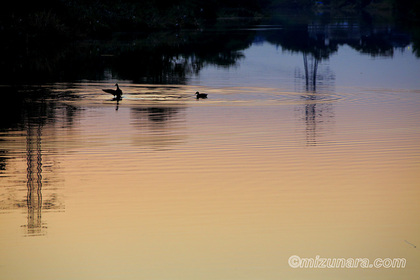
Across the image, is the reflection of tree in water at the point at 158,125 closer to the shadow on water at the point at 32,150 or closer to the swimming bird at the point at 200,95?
the shadow on water at the point at 32,150

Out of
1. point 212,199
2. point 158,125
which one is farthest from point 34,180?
point 158,125

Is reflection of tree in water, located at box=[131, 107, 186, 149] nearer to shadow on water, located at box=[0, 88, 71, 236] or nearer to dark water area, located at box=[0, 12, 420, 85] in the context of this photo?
shadow on water, located at box=[0, 88, 71, 236]

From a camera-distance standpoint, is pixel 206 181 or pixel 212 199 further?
pixel 206 181

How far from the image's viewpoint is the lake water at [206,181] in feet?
30.2

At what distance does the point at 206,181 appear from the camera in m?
12.6

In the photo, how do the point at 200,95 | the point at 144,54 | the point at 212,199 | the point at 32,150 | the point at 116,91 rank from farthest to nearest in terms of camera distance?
the point at 144,54, the point at 200,95, the point at 116,91, the point at 32,150, the point at 212,199

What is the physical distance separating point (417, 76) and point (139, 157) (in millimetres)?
21047

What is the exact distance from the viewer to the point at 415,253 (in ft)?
30.7

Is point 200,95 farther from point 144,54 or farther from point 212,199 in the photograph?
point 144,54

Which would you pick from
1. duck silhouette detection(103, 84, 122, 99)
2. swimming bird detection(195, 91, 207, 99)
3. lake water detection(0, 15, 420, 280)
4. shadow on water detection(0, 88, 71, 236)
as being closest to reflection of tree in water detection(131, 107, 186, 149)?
lake water detection(0, 15, 420, 280)

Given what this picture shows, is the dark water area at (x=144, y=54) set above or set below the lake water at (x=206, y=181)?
above

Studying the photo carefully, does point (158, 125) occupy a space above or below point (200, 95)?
below

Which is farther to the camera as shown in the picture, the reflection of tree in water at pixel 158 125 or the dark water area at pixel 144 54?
the dark water area at pixel 144 54

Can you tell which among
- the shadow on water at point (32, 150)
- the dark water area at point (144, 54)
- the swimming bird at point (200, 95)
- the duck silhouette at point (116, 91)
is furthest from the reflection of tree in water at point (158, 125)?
the dark water area at point (144, 54)
